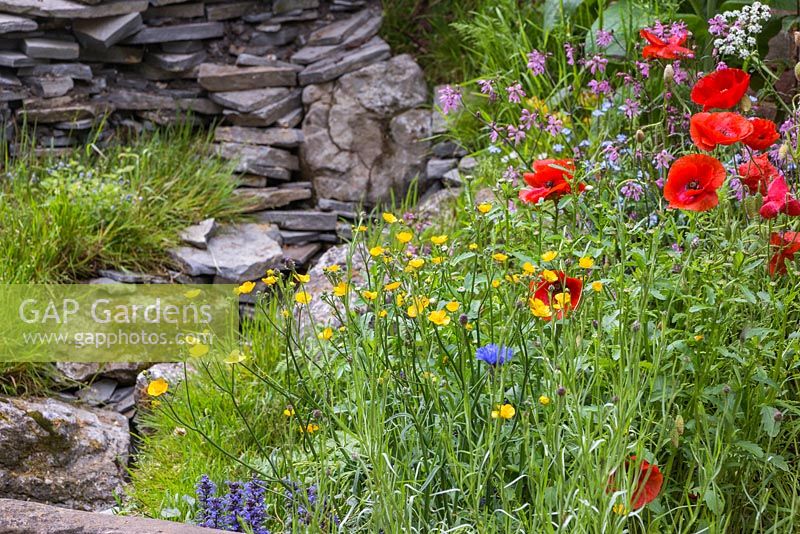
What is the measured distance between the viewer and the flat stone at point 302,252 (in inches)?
173

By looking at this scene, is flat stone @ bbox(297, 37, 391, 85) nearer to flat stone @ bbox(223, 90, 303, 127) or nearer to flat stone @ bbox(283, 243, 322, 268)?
flat stone @ bbox(223, 90, 303, 127)

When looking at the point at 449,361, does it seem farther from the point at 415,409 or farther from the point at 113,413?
the point at 113,413

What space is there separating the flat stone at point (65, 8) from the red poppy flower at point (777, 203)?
11.7 ft

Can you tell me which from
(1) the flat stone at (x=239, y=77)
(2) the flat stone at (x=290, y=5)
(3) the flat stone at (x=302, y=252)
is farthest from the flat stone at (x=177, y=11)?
(3) the flat stone at (x=302, y=252)

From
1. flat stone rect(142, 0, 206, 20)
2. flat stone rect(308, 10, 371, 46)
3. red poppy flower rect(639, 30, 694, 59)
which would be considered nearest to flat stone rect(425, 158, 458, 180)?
flat stone rect(308, 10, 371, 46)

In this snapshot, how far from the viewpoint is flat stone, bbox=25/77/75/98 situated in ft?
14.5

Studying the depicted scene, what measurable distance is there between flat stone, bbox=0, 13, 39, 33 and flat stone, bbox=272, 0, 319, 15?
48.4 inches

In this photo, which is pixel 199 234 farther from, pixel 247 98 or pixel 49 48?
pixel 49 48

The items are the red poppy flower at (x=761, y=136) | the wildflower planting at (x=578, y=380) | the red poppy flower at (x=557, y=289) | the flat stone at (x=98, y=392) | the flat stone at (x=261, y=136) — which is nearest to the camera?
the wildflower planting at (x=578, y=380)

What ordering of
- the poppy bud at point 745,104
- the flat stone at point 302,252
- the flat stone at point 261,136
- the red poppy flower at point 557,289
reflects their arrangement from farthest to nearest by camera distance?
the flat stone at point 261,136 → the flat stone at point 302,252 → the poppy bud at point 745,104 → the red poppy flower at point 557,289

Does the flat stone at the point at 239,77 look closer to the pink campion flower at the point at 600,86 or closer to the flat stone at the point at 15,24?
the flat stone at the point at 15,24

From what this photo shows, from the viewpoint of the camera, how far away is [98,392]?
137 inches

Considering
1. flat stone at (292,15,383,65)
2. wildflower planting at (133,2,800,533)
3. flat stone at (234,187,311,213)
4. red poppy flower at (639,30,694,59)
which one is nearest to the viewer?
wildflower planting at (133,2,800,533)

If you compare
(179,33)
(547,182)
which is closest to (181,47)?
(179,33)
